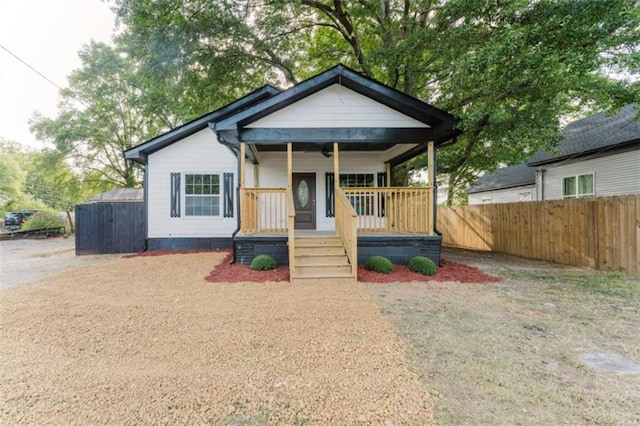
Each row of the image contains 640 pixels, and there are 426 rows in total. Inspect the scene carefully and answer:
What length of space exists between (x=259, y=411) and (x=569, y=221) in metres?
9.47

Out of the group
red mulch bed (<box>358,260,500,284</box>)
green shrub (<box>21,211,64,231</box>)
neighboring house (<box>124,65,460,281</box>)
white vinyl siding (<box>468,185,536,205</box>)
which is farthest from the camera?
green shrub (<box>21,211,64,231</box>)

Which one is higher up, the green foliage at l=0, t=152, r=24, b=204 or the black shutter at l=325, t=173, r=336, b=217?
the green foliage at l=0, t=152, r=24, b=204

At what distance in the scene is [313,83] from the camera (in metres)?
7.18

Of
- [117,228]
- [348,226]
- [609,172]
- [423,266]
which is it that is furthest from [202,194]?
[609,172]

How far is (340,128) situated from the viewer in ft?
24.3

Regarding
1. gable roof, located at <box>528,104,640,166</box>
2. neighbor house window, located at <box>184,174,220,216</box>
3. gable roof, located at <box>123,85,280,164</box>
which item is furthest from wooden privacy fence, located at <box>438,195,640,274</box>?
neighbor house window, located at <box>184,174,220,216</box>

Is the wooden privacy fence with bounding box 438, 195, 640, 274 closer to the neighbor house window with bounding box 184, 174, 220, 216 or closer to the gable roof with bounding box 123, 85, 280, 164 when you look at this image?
the gable roof with bounding box 123, 85, 280, 164

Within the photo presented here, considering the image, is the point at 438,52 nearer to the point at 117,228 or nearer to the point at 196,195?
the point at 196,195

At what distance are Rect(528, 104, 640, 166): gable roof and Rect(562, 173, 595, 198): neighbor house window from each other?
88 cm

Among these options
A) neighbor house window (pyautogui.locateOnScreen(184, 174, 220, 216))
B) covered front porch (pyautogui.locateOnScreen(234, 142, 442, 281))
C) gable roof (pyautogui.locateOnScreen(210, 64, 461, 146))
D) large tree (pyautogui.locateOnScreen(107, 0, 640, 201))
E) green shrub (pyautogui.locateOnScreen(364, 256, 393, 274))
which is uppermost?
large tree (pyautogui.locateOnScreen(107, 0, 640, 201))

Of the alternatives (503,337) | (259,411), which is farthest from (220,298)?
(503,337)

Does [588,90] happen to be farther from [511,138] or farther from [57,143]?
[57,143]

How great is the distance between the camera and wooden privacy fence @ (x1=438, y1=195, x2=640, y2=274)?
672cm

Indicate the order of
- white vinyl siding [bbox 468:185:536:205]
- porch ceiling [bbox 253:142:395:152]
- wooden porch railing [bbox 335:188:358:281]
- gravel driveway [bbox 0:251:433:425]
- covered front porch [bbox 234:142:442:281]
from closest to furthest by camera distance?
gravel driveway [bbox 0:251:433:425], wooden porch railing [bbox 335:188:358:281], covered front porch [bbox 234:142:442:281], porch ceiling [bbox 253:142:395:152], white vinyl siding [bbox 468:185:536:205]
